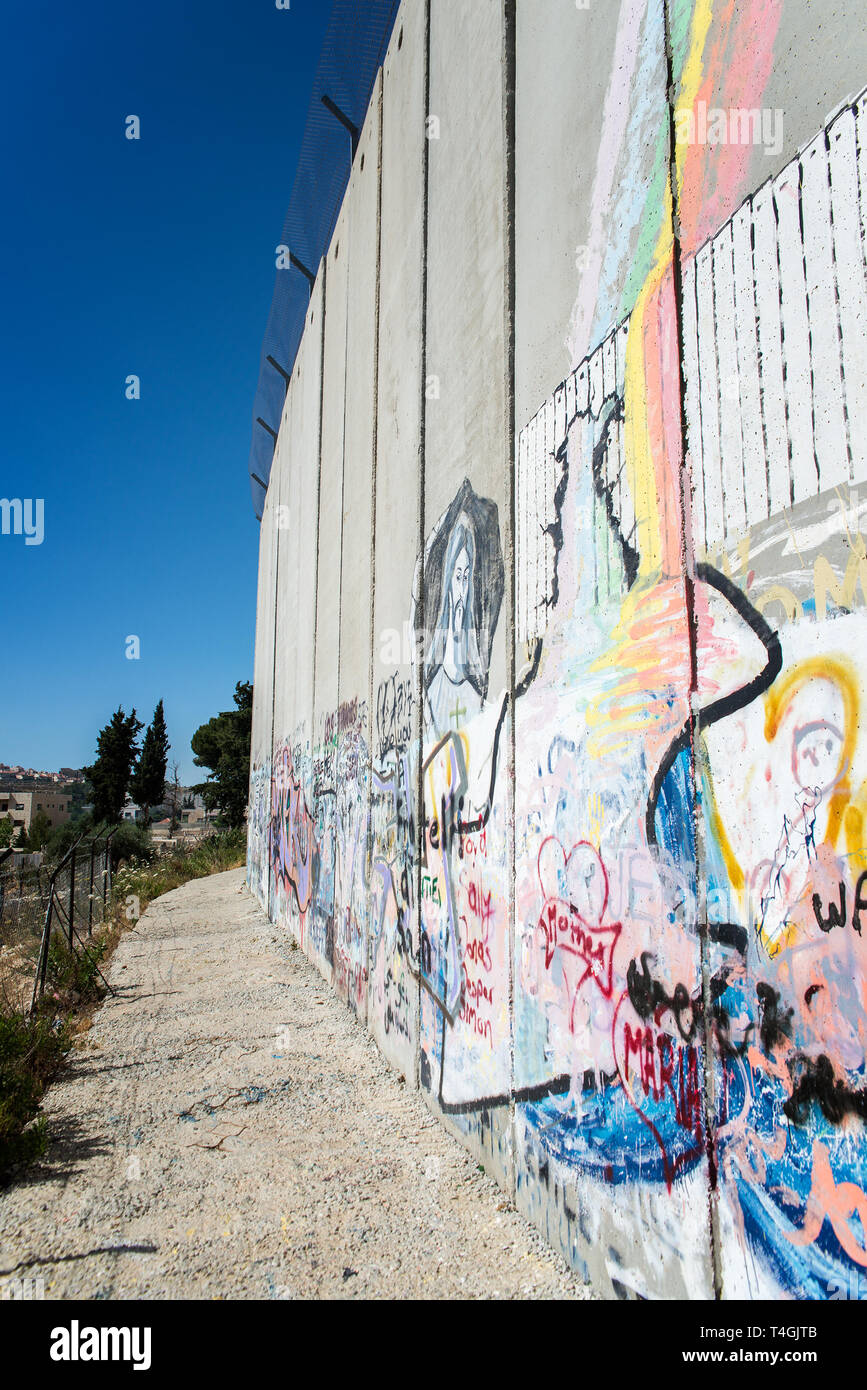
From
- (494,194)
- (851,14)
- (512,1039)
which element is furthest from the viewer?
(494,194)

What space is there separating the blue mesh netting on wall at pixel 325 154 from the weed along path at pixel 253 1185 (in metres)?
8.61

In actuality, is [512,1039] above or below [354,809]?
below

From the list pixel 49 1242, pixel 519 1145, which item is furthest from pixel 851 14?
pixel 49 1242

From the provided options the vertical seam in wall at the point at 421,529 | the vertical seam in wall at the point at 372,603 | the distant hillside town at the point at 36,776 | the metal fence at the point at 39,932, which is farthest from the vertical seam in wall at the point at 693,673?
the distant hillside town at the point at 36,776

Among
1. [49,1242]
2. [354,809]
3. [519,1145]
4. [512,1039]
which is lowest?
[49,1242]

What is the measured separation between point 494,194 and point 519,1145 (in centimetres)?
468

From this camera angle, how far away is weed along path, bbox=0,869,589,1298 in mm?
3020

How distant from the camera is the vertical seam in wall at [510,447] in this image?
11.7ft

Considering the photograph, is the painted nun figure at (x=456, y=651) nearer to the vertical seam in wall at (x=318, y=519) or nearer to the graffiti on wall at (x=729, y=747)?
the graffiti on wall at (x=729, y=747)

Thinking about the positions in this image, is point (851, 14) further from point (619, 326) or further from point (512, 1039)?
point (512, 1039)

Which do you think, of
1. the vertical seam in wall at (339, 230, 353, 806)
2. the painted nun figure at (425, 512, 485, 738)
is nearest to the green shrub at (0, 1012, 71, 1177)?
the painted nun figure at (425, 512, 485, 738)

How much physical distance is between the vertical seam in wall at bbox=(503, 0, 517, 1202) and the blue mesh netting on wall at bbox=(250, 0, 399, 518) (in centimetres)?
388

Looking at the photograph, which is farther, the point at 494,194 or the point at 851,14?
the point at 494,194
